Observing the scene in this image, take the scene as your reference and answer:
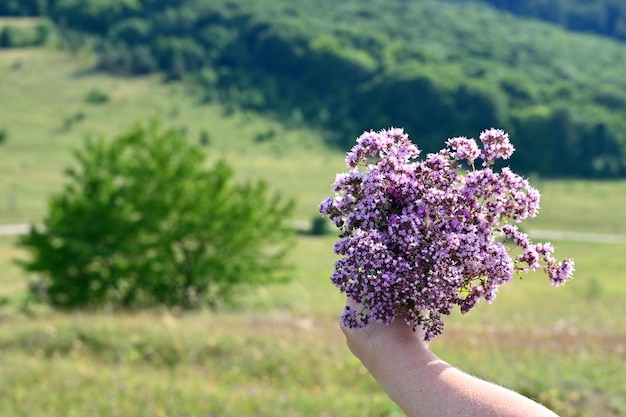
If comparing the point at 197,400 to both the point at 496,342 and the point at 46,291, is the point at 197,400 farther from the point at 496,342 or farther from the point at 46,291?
the point at 46,291

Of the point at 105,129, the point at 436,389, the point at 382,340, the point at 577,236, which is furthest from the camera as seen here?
the point at 105,129

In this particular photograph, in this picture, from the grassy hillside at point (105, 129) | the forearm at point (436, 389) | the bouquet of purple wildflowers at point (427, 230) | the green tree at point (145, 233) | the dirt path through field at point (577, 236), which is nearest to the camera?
the forearm at point (436, 389)

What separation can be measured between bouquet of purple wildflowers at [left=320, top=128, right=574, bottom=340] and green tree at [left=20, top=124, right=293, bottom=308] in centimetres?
2759

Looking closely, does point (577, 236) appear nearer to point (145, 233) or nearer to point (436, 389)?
point (145, 233)

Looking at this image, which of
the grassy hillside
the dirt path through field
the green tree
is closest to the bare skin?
the green tree

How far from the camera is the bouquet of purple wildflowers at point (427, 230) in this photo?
3889 mm

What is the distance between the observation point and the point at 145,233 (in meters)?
33.7

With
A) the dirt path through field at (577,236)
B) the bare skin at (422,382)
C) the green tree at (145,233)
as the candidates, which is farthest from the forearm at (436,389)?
the dirt path through field at (577,236)

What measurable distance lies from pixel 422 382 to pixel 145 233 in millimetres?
30851

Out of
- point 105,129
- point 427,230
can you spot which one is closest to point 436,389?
point 427,230

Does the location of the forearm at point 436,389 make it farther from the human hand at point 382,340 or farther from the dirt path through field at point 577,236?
the dirt path through field at point 577,236

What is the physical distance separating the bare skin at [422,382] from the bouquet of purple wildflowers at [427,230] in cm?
8

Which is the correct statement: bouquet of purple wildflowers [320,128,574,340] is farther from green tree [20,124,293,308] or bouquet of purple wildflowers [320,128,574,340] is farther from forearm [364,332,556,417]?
green tree [20,124,293,308]

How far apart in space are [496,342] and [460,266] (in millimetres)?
12554
